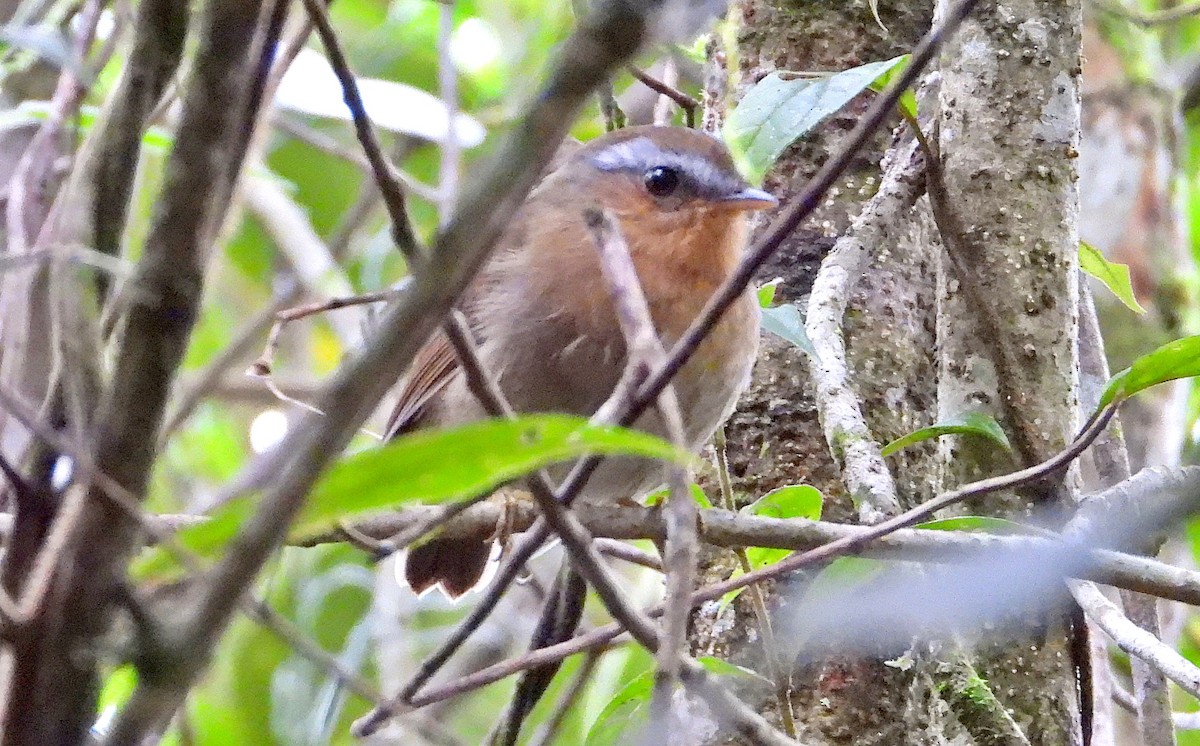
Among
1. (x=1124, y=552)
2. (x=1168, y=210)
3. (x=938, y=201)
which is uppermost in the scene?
(x=1168, y=210)

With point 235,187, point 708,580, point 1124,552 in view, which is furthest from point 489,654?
point 235,187

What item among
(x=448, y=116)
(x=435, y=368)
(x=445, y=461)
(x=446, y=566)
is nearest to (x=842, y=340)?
(x=435, y=368)

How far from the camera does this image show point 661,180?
291 cm

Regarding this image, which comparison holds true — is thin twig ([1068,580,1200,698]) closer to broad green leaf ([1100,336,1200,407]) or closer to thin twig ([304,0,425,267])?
broad green leaf ([1100,336,1200,407])

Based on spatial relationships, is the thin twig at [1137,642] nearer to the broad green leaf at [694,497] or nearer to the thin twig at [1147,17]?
the broad green leaf at [694,497]

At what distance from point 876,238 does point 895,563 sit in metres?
0.71

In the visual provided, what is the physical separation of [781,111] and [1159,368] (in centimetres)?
64

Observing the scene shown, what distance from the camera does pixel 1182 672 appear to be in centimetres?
177

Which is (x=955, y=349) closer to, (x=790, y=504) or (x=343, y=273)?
(x=790, y=504)

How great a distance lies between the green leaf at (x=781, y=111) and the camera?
1.90 meters

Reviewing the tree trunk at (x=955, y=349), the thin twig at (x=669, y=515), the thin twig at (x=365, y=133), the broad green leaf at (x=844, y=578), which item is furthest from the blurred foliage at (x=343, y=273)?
the thin twig at (x=365, y=133)

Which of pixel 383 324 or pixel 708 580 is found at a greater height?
pixel 708 580

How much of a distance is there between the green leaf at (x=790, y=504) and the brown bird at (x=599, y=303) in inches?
17.7

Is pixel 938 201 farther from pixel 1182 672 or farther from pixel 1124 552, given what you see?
pixel 1182 672
